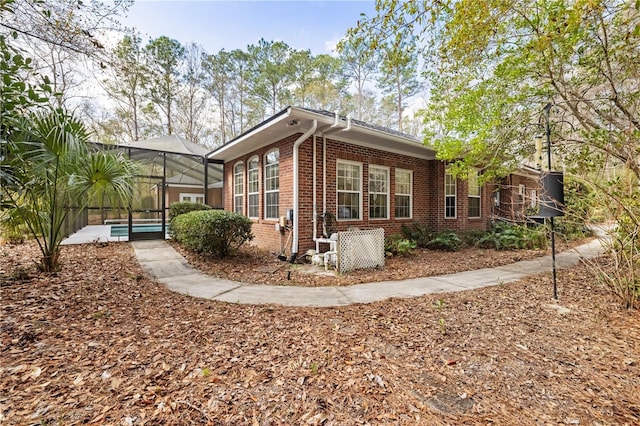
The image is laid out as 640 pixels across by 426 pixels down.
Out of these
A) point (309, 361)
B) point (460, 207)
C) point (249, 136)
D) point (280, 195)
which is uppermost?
point (249, 136)

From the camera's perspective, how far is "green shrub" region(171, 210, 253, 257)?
6160mm

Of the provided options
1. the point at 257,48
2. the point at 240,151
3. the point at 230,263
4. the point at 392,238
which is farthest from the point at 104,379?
the point at 257,48

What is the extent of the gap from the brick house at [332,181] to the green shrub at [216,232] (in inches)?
41.4

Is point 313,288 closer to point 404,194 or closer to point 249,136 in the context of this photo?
point 249,136

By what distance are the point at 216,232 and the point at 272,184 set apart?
232 centimetres

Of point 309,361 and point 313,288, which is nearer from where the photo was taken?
point 309,361

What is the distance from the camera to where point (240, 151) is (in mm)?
9367

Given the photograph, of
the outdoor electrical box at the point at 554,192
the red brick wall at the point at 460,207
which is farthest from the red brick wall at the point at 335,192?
the outdoor electrical box at the point at 554,192

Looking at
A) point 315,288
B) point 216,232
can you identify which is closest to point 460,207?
point 315,288

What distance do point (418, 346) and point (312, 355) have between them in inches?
42.7

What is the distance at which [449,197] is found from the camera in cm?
1011

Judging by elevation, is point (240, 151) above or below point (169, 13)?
below

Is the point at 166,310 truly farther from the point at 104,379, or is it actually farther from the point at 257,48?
the point at 257,48

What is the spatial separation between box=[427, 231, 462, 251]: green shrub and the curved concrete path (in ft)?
6.49
